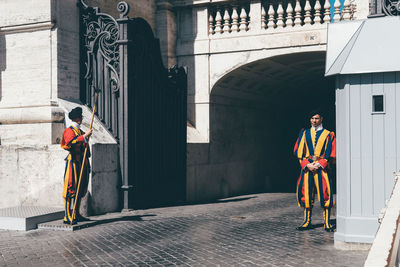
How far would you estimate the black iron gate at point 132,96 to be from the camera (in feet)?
31.6

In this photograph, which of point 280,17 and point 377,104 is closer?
point 377,104

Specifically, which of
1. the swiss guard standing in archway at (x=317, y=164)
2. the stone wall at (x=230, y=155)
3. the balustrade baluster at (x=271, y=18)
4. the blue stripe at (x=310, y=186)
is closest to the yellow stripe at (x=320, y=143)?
the swiss guard standing in archway at (x=317, y=164)

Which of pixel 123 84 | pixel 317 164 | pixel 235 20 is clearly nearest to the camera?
pixel 317 164

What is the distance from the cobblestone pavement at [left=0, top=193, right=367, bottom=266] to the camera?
225 inches

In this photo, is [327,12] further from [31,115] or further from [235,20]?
[31,115]

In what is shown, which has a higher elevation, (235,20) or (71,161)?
(235,20)

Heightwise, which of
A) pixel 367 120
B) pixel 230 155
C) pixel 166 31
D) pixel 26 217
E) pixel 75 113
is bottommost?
pixel 26 217

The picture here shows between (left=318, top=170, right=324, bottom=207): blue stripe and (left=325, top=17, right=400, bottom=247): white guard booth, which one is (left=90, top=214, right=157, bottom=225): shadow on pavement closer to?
(left=318, top=170, right=324, bottom=207): blue stripe

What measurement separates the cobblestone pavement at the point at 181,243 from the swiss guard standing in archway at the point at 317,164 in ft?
1.28

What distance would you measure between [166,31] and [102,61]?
319 centimetres

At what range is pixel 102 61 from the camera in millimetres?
9984

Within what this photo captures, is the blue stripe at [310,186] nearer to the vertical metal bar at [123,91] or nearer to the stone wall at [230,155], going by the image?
the vertical metal bar at [123,91]

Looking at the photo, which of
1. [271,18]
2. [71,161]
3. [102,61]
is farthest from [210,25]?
[71,161]

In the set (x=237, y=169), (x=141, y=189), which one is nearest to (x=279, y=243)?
(x=141, y=189)
